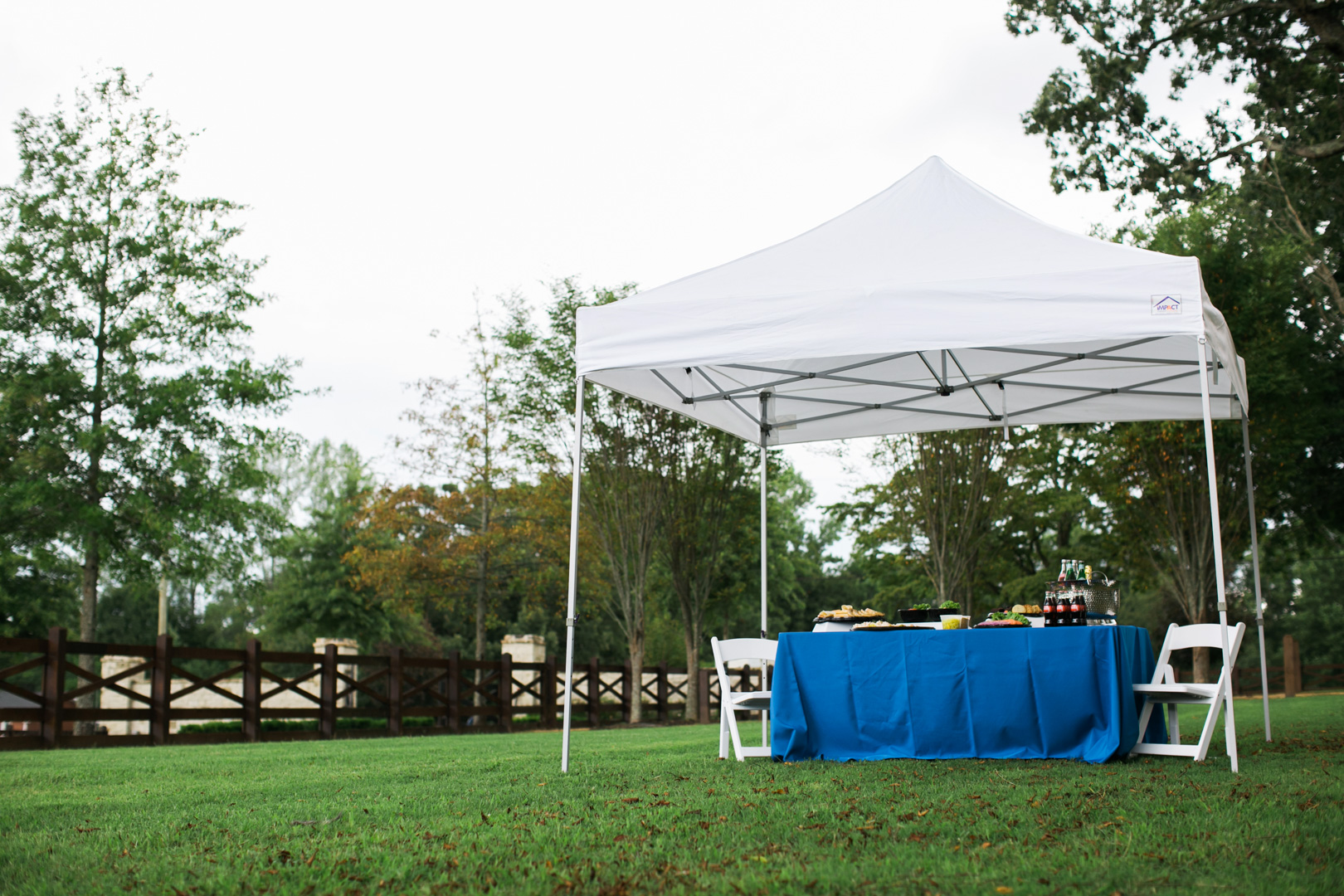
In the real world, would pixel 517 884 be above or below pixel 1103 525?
below

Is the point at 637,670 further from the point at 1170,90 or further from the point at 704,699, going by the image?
the point at 1170,90

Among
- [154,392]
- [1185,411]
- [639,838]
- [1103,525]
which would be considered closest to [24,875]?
[639,838]

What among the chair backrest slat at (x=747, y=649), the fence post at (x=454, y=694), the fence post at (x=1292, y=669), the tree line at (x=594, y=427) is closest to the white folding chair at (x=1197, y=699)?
the chair backrest slat at (x=747, y=649)

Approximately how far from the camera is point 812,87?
41.4 ft

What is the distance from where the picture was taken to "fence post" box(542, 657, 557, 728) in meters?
17.0

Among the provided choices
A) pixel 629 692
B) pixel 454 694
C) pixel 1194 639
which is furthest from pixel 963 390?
pixel 629 692

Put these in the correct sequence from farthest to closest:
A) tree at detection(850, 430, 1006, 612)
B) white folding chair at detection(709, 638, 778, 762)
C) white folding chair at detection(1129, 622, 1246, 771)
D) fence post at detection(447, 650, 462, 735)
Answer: tree at detection(850, 430, 1006, 612) < fence post at detection(447, 650, 462, 735) < white folding chair at detection(709, 638, 778, 762) < white folding chair at detection(1129, 622, 1246, 771)

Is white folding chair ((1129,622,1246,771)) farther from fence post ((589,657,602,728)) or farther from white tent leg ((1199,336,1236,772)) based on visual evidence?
fence post ((589,657,602,728))

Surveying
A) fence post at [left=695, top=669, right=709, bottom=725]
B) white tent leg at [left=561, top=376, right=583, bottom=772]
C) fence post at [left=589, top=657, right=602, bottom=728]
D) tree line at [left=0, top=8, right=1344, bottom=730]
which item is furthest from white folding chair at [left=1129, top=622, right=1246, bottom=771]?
fence post at [left=695, top=669, right=709, bottom=725]

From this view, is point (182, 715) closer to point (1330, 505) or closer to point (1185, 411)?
point (1185, 411)

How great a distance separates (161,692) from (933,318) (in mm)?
9537

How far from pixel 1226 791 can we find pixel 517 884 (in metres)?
3.08

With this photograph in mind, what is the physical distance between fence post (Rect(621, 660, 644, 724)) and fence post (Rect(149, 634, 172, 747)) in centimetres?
878

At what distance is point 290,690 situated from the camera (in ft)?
50.3
